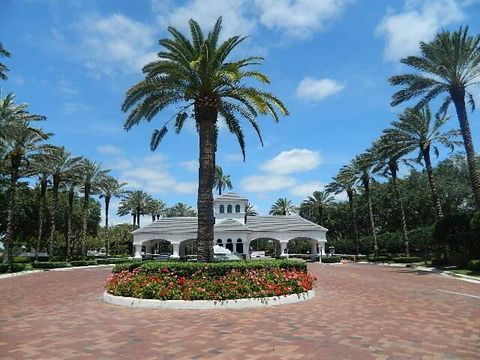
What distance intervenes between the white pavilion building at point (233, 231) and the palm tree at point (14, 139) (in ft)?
73.3

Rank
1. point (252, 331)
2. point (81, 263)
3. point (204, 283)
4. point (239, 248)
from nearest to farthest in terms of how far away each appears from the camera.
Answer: point (252, 331) < point (204, 283) < point (81, 263) < point (239, 248)

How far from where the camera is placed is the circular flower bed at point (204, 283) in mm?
12844

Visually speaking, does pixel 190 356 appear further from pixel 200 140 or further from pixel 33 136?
pixel 33 136

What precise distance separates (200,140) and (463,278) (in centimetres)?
1777

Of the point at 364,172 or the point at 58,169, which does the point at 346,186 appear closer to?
the point at 364,172

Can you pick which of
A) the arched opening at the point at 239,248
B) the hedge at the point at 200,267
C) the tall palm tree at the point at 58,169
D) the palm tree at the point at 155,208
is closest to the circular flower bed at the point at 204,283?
the hedge at the point at 200,267

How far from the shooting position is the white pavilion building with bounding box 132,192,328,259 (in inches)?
2141

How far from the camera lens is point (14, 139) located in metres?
34.1

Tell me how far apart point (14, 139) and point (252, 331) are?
31.8 metres

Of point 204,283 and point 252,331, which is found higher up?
point 204,283

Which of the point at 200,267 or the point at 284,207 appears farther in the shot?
the point at 284,207

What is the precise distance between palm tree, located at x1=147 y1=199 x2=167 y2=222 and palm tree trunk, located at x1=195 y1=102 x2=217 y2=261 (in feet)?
205

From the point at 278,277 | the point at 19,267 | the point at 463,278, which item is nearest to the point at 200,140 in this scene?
the point at 278,277

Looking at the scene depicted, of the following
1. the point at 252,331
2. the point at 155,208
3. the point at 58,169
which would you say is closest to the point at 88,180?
the point at 58,169
